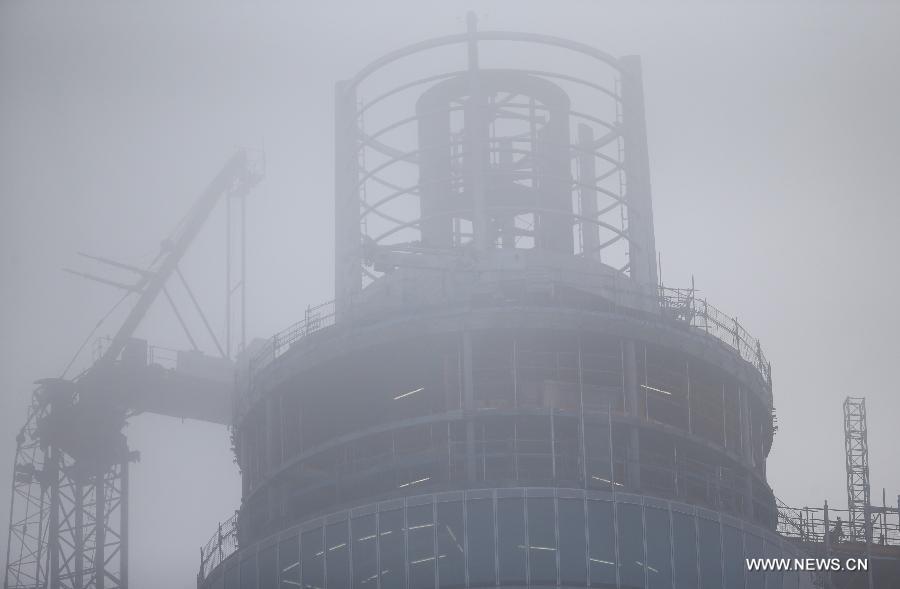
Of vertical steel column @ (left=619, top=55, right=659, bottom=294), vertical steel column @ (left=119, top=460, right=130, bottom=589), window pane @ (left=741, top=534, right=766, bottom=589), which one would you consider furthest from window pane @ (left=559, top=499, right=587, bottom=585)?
vertical steel column @ (left=119, top=460, right=130, bottom=589)

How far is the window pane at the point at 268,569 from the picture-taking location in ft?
315

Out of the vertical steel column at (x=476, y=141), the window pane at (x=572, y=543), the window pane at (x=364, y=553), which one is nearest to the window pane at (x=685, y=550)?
the window pane at (x=572, y=543)

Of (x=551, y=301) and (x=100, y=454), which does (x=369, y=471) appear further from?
(x=100, y=454)

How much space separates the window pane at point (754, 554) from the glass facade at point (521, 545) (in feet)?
0.60

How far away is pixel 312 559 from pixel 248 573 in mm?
5191

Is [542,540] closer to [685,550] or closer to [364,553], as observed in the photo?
[685,550]

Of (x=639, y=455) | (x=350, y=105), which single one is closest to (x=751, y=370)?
(x=639, y=455)

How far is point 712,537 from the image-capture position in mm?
94562

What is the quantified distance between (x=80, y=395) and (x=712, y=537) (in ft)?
195

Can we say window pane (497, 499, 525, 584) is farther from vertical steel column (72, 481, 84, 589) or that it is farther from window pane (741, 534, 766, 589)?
vertical steel column (72, 481, 84, 589)

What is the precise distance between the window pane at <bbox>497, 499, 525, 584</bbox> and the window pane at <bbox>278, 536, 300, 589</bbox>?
34.7ft

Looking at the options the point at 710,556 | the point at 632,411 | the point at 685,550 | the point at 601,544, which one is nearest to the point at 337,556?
the point at 601,544

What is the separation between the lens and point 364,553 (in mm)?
92688

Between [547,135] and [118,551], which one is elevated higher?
[547,135]
